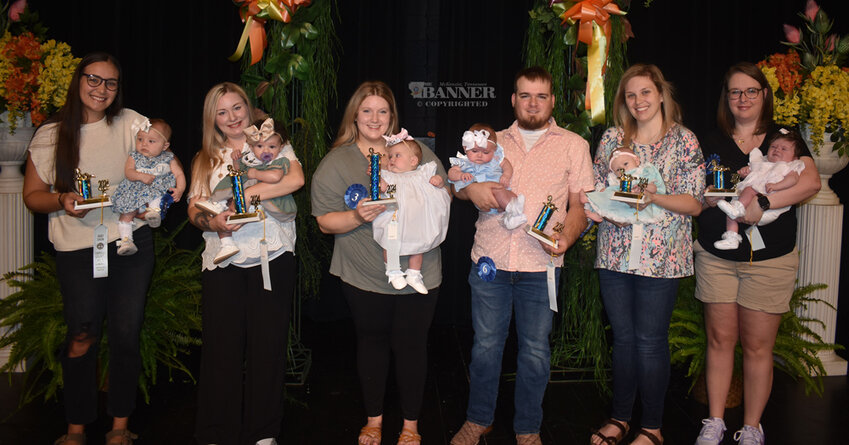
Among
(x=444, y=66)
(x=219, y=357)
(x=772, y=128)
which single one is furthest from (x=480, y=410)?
(x=444, y=66)

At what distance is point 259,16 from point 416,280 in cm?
160

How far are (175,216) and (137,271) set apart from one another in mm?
2071

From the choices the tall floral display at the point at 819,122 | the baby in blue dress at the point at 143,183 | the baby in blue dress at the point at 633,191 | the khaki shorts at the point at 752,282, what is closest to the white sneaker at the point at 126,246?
the baby in blue dress at the point at 143,183

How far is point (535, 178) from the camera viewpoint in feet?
9.11

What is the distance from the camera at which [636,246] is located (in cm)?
273

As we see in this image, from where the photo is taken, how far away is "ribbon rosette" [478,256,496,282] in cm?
275

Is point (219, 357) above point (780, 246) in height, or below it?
below

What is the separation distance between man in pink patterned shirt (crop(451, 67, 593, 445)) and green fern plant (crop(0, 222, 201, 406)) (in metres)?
1.71

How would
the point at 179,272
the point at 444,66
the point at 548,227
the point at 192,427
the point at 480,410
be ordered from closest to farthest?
the point at 548,227 < the point at 480,410 < the point at 192,427 < the point at 179,272 < the point at 444,66

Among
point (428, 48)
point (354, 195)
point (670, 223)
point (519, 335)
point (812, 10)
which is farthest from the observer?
point (428, 48)

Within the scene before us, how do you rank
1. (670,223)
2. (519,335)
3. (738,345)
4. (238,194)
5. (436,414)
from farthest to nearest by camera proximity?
(738,345) → (436,414) → (519,335) → (670,223) → (238,194)

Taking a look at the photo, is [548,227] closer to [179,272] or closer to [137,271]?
[137,271]

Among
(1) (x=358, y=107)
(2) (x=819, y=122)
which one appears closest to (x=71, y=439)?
(1) (x=358, y=107)

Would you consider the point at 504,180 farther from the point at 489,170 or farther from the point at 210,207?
the point at 210,207
